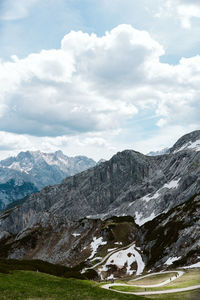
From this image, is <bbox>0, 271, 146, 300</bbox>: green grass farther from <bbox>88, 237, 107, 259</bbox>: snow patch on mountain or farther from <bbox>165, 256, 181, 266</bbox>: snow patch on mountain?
<bbox>88, 237, 107, 259</bbox>: snow patch on mountain

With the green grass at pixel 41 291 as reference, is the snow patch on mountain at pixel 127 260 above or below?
below

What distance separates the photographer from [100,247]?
166 metres

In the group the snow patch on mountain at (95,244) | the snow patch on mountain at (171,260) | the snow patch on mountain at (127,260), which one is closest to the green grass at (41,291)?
the snow patch on mountain at (171,260)

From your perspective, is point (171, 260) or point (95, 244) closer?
point (171, 260)

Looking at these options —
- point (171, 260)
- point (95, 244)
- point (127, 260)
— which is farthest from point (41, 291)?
point (95, 244)

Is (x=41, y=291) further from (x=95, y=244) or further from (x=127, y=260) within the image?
(x=95, y=244)

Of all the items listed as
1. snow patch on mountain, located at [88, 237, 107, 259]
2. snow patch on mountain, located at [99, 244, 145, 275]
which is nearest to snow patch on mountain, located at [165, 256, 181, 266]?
snow patch on mountain, located at [99, 244, 145, 275]

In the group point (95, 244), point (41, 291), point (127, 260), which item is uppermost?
point (41, 291)

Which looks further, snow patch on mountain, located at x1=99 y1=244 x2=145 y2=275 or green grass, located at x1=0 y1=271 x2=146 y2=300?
snow patch on mountain, located at x1=99 y1=244 x2=145 y2=275

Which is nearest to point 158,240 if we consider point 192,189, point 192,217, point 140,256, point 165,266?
point 140,256

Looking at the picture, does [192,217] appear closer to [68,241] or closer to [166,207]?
[166,207]

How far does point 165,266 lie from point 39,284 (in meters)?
85.1

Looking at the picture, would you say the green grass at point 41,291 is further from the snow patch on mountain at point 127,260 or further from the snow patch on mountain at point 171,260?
the snow patch on mountain at point 127,260

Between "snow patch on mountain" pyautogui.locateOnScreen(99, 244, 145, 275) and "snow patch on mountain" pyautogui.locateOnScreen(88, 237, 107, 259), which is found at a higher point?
"snow patch on mountain" pyautogui.locateOnScreen(88, 237, 107, 259)
